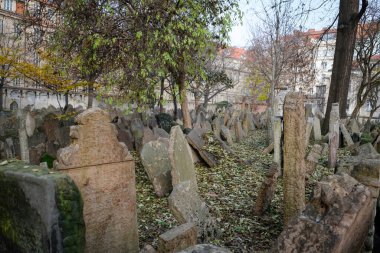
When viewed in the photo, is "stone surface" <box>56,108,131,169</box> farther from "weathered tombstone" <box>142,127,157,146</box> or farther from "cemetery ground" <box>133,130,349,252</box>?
"weathered tombstone" <box>142,127,157,146</box>

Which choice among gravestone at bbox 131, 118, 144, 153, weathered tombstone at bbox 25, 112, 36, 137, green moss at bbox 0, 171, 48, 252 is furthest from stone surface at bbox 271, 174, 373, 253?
weathered tombstone at bbox 25, 112, 36, 137

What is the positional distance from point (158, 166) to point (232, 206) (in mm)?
1477

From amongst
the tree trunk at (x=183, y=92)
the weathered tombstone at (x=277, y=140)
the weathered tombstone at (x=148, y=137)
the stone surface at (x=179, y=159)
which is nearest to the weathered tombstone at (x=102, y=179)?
the stone surface at (x=179, y=159)

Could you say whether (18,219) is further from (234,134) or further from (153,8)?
(234,134)

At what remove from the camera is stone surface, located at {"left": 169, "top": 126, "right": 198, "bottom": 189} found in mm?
5266

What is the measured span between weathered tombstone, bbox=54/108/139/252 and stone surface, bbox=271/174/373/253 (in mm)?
2199

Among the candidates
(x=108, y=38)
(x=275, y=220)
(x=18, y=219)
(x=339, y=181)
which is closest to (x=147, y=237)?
(x=275, y=220)

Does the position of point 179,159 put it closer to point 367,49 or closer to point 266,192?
point 266,192

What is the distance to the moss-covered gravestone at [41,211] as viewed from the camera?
215cm

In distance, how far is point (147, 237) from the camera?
4.25 meters

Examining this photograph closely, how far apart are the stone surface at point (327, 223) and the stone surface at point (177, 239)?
1351 mm

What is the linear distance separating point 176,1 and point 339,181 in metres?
6.56

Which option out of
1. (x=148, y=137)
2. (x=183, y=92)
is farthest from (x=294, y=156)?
(x=183, y=92)

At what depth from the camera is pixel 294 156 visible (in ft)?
14.0
